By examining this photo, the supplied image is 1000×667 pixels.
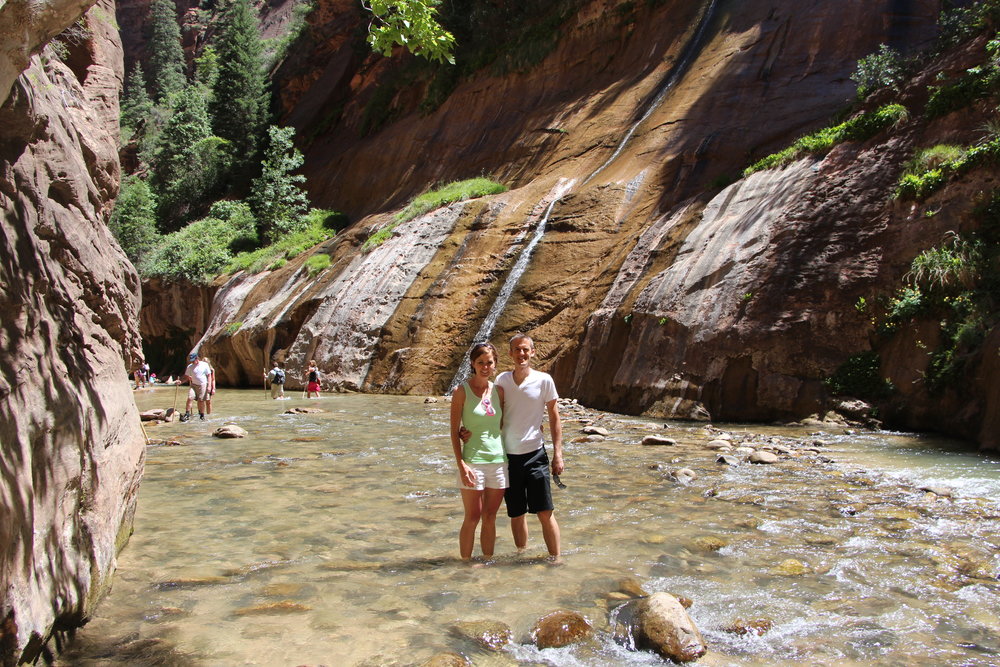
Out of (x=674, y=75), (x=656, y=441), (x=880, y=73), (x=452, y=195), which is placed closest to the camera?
(x=656, y=441)

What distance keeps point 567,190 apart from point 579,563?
17.9 metres

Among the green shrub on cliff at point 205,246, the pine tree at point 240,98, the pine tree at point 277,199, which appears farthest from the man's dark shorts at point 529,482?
the pine tree at point 240,98

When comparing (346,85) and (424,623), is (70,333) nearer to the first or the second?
(424,623)

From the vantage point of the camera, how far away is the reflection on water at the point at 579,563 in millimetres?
3852

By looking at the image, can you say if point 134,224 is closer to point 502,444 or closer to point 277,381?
point 277,381

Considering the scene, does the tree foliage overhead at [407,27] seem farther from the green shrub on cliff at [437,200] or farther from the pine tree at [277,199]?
the pine tree at [277,199]

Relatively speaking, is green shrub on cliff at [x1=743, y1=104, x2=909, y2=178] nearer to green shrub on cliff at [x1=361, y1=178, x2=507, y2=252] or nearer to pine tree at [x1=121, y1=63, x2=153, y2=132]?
green shrub on cliff at [x1=361, y1=178, x2=507, y2=252]

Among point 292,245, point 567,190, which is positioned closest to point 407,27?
point 567,190

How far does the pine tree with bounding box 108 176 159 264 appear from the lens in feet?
121

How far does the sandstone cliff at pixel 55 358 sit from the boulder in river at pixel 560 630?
234cm

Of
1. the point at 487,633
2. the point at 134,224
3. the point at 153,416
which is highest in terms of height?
the point at 134,224

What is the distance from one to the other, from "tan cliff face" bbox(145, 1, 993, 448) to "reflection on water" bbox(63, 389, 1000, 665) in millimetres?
3951

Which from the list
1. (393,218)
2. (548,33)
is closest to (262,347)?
(393,218)

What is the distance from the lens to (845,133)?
1405cm
